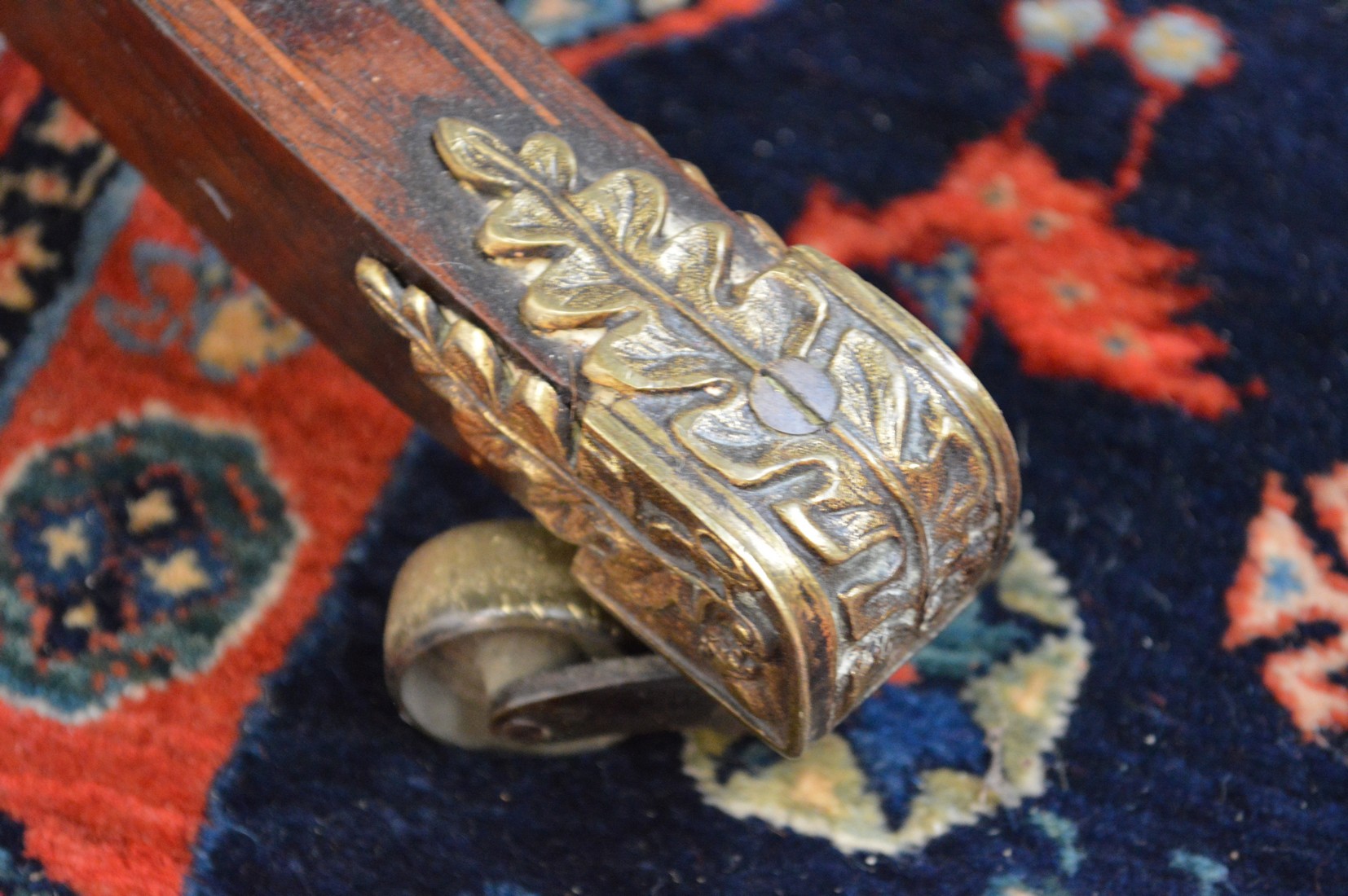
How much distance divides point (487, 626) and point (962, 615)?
0.37 m

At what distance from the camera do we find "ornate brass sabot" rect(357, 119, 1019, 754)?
0.76 metres

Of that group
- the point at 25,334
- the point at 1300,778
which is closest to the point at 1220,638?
the point at 1300,778

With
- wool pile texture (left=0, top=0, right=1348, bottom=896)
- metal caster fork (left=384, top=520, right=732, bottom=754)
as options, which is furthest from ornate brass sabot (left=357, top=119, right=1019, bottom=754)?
wool pile texture (left=0, top=0, right=1348, bottom=896)

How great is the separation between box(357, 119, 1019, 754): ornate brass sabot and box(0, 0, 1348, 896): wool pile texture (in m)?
0.19

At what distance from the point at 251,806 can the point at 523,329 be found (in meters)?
0.40

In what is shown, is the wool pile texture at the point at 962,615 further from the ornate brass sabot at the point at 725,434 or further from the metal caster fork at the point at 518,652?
the ornate brass sabot at the point at 725,434

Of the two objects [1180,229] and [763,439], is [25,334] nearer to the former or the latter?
[763,439]

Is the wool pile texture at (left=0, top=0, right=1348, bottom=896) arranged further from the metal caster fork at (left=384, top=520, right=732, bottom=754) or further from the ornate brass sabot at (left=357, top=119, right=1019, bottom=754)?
the ornate brass sabot at (left=357, top=119, right=1019, bottom=754)

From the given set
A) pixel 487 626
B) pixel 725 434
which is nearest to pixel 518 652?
pixel 487 626

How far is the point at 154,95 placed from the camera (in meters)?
0.93

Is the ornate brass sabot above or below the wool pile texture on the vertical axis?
above

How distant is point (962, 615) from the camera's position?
1.05 meters

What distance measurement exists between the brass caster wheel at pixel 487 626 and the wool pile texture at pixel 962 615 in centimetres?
6

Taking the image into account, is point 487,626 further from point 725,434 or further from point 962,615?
point 962,615
